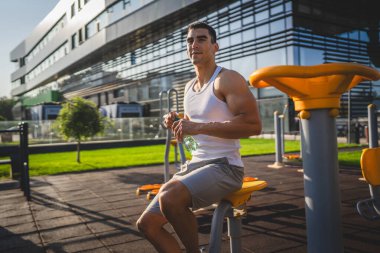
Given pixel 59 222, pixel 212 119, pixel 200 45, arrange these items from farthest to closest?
pixel 59 222
pixel 200 45
pixel 212 119

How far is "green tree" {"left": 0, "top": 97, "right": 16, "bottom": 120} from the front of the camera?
66750 mm

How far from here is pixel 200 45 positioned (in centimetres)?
203

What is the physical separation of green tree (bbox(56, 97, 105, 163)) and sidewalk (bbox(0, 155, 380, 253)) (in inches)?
166

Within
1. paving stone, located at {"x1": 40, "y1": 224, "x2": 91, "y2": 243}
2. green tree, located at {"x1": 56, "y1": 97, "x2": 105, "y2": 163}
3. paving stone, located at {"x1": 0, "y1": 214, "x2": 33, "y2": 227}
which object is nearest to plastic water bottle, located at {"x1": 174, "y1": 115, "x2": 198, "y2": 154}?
paving stone, located at {"x1": 40, "y1": 224, "x2": 91, "y2": 243}

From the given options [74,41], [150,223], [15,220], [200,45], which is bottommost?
[15,220]

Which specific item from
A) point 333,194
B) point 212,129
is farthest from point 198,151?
point 333,194

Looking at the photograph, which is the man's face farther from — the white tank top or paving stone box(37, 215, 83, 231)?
paving stone box(37, 215, 83, 231)

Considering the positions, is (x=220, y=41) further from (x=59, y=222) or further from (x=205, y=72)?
(x=205, y=72)

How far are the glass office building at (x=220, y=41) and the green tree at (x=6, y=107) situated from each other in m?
38.8

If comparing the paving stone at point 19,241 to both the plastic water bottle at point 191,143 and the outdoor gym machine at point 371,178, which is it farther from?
the outdoor gym machine at point 371,178

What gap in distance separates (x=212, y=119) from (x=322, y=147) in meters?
0.65

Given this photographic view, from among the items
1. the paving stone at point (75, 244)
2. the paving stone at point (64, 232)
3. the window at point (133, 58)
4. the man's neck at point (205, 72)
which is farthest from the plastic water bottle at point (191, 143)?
the window at point (133, 58)

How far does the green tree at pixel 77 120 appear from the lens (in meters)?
10.4

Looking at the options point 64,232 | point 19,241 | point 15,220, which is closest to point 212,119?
point 64,232
